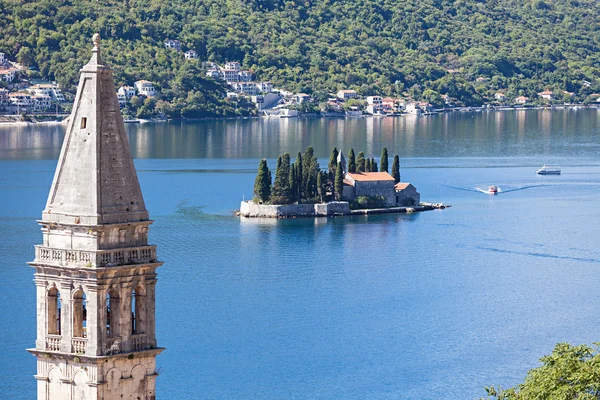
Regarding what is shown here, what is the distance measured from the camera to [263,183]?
82.5 metres

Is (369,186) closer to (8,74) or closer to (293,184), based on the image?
(293,184)

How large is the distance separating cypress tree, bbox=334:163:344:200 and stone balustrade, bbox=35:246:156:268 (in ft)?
221

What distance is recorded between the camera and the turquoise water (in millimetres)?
47000

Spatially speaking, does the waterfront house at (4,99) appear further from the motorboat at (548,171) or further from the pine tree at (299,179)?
the pine tree at (299,179)

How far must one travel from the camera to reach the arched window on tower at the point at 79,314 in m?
17.2

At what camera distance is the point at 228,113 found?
194625 millimetres

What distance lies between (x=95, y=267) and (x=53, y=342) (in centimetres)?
107

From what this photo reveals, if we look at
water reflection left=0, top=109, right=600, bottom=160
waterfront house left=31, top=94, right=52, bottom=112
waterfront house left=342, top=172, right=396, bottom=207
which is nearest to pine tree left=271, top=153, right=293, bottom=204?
waterfront house left=342, top=172, right=396, bottom=207

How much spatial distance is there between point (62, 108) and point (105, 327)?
539ft

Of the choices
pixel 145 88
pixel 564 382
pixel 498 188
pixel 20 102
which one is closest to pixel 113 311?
pixel 564 382

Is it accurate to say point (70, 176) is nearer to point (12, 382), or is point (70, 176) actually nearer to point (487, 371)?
point (12, 382)

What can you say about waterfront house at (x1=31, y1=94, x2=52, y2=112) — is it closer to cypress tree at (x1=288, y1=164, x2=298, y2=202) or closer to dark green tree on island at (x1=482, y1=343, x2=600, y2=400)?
cypress tree at (x1=288, y1=164, x2=298, y2=202)

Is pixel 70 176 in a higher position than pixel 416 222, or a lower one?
higher

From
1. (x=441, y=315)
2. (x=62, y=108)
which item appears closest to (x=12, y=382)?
(x=441, y=315)
